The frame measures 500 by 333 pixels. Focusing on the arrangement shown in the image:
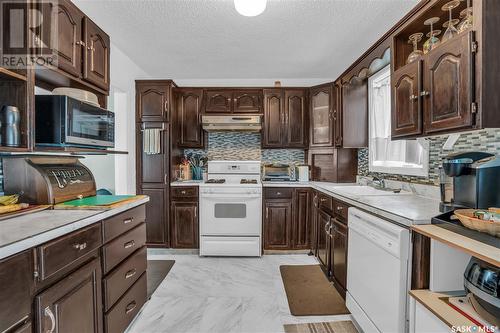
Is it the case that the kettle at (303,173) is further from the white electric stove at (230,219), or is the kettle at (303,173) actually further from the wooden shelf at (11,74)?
the wooden shelf at (11,74)

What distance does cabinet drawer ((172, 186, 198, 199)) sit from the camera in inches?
126

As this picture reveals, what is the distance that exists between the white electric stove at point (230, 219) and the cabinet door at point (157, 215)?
1.55 ft

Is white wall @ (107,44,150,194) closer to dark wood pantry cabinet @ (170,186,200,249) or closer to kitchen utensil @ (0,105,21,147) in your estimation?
dark wood pantry cabinet @ (170,186,200,249)

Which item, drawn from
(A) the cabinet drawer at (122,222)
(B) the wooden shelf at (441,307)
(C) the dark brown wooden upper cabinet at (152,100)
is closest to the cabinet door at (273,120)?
(C) the dark brown wooden upper cabinet at (152,100)

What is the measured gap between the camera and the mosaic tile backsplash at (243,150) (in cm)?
370

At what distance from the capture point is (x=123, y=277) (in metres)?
1.62

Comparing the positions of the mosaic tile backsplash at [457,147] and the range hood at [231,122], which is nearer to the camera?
Answer: the mosaic tile backsplash at [457,147]

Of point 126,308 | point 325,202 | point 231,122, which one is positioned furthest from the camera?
point 231,122

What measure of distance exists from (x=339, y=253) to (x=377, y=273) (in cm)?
71

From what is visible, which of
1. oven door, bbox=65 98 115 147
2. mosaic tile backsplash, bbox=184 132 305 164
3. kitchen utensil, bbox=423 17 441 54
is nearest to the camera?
oven door, bbox=65 98 115 147

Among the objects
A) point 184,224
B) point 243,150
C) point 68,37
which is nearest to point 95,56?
point 68,37

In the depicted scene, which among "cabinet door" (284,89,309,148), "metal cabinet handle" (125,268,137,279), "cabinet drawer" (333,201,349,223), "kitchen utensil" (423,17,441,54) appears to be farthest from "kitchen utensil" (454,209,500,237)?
"cabinet door" (284,89,309,148)

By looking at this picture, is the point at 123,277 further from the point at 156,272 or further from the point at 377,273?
the point at 377,273

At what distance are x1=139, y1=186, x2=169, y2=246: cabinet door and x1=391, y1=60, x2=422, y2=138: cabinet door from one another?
259cm
